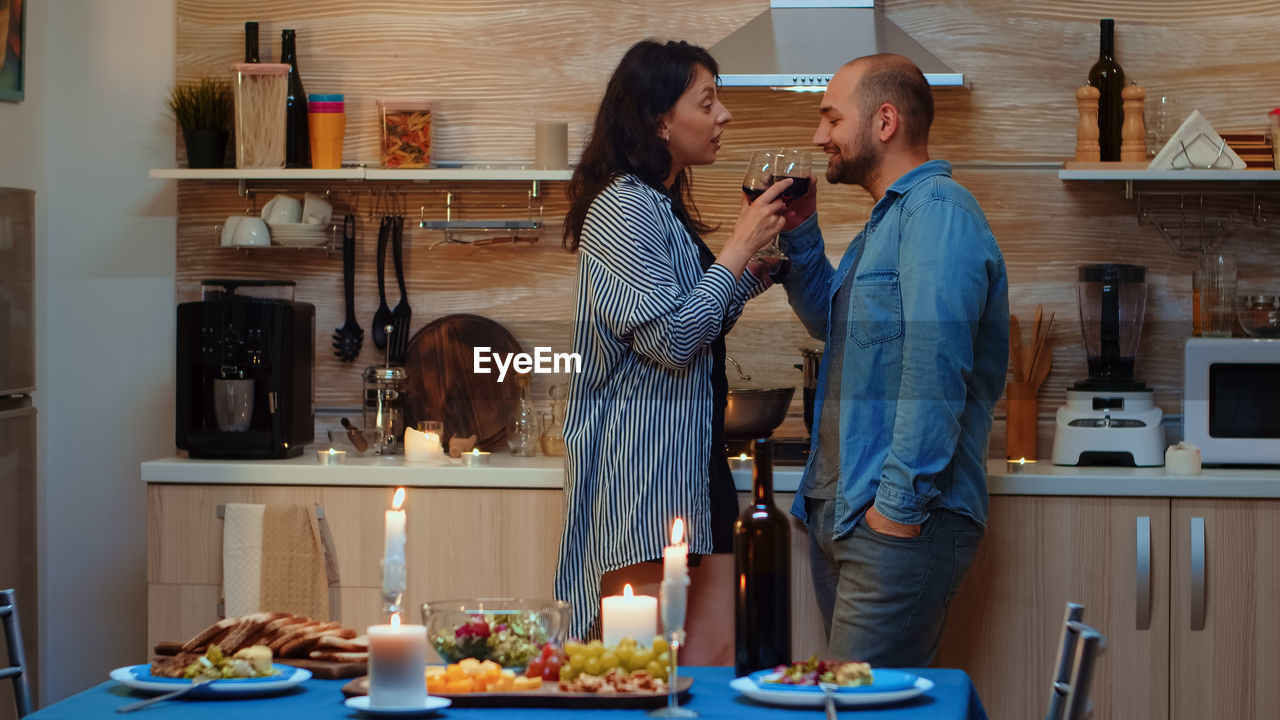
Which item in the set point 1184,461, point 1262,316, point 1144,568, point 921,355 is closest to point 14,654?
point 921,355

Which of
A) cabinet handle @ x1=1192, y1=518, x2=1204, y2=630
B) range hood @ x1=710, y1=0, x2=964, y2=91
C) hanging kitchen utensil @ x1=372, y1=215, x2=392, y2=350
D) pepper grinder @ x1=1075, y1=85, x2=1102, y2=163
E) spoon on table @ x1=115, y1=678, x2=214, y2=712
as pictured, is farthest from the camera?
hanging kitchen utensil @ x1=372, y1=215, x2=392, y2=350

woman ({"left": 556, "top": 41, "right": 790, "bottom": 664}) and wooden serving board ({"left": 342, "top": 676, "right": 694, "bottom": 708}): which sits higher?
woman ({"left": 556, "top": 41, "right": 790, "bottom": 664})

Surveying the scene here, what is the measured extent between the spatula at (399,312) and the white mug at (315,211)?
170 mm

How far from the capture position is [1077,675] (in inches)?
58.6

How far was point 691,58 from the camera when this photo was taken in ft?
8.13

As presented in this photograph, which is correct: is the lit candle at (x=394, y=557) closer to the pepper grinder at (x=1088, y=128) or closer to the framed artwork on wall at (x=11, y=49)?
the pepper grinder at (x=1088, y=128)

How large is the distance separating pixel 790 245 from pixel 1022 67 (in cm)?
114

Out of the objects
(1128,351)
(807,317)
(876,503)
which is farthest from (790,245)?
(1128,351)

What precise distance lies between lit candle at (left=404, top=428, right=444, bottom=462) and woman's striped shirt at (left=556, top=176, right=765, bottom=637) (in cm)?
72

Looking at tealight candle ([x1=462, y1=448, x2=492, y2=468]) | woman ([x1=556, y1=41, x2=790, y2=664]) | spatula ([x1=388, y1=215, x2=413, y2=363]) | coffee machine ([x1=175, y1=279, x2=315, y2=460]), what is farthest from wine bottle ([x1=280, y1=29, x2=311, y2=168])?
woman ([x1=556, y1=41, x2=790, y2=664])

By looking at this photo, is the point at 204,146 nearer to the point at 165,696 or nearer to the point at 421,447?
the point at 421,447

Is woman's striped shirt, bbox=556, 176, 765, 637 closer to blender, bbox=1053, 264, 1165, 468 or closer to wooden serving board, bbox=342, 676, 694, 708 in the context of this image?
wooden serving board, bbox=342, 676, 694, 708

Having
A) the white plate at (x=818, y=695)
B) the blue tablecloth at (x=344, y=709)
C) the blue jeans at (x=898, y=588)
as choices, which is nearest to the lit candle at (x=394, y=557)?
the blue tablecloth at (x=344, y=709)

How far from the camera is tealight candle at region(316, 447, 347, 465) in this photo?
3057 mm
